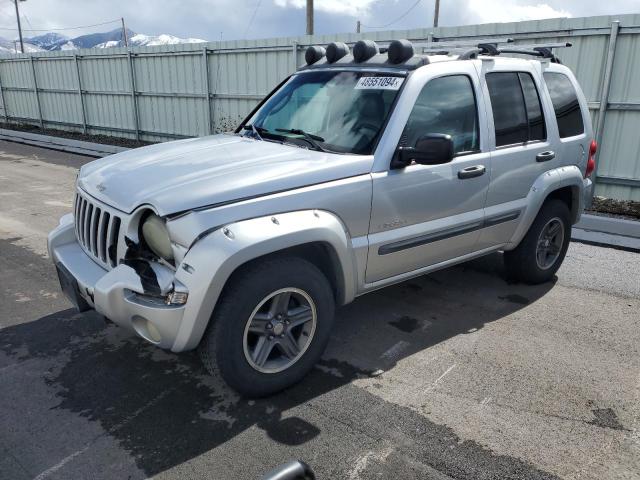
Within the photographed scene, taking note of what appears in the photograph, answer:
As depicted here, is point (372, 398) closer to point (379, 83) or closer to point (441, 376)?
point (441, 376)

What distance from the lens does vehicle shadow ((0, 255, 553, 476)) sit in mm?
2961

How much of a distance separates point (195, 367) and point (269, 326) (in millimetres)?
766

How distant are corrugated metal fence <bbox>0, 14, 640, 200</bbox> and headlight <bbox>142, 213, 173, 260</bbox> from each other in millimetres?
7733

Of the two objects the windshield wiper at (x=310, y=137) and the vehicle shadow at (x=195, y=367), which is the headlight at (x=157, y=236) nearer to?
the vehicle shadow at (x=195, y=367)

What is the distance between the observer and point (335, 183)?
330 cm

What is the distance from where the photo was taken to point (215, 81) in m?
13.5

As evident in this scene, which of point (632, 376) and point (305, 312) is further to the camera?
point (632, 376)

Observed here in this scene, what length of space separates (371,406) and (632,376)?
1.76 m

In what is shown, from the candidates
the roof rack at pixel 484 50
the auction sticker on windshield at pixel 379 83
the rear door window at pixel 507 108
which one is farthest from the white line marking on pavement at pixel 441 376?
the roof rack at pixel 484 50

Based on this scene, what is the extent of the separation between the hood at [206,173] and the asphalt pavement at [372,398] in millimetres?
1146

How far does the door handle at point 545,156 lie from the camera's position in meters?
4.52

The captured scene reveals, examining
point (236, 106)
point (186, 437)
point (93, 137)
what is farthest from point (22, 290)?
point (93, 137)

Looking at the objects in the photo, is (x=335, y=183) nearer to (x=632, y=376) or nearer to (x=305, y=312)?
(x=305, y=312)

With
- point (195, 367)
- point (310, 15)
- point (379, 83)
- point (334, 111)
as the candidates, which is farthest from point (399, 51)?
point (310, 15)
